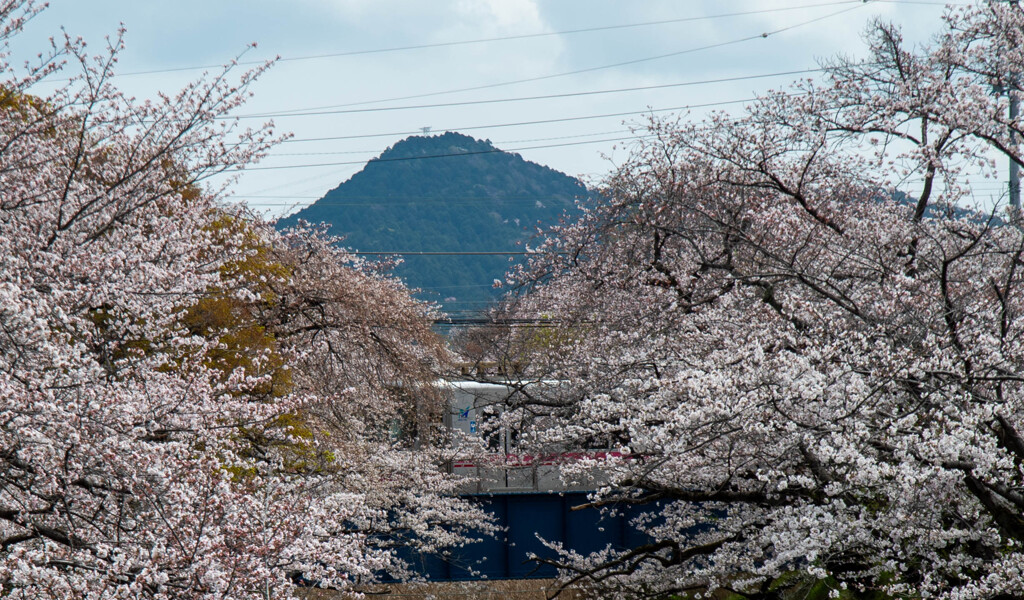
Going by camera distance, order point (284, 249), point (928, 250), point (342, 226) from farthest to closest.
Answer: point (342, 226) → point (284, 249) → point (928, 250)

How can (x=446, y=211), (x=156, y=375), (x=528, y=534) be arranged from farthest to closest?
(x=446, y=211)
(x=528, y=534)
(x=156, y=375)

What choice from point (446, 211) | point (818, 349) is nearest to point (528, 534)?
point (818, 349)

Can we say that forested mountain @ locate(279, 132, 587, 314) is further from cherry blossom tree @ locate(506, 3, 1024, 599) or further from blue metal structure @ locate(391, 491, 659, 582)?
cherry blossom tree @ locate(506, 3, 1024, 599)

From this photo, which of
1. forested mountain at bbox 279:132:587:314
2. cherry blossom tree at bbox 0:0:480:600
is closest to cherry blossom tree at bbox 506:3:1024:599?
cherry blossom tree at bbox 0:0:480:600

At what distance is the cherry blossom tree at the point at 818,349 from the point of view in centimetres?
604

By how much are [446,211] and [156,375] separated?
6253 inches

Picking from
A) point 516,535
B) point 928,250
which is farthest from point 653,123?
point 516,535

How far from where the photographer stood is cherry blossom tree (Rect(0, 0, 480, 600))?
5020 mm

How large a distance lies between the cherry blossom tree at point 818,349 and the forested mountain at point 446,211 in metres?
91.2

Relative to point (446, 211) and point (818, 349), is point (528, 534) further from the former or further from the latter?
point (446, 211)

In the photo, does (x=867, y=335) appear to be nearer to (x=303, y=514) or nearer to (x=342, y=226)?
(x=303, y=514)

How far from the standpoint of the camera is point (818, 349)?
7.37 metres

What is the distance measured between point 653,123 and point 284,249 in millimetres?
7609

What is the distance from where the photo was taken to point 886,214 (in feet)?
33.7
